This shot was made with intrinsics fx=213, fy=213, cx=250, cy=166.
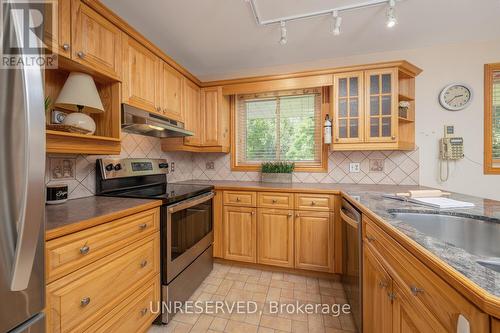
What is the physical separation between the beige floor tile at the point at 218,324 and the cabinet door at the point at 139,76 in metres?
1.72

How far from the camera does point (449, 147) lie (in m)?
2.13

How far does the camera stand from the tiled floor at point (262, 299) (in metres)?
1.49

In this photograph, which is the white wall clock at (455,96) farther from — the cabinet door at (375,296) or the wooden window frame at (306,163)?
the cabinet door at (375,296)

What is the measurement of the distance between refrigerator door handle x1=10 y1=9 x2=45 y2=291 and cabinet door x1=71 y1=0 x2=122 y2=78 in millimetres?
773

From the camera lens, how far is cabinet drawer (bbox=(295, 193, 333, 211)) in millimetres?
2014

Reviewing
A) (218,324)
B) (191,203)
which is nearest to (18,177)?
(191,203)

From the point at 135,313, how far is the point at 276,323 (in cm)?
95

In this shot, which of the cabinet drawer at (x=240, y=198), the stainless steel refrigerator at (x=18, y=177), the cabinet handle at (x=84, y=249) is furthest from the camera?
the cabinet drawer at (x=240, y=198)

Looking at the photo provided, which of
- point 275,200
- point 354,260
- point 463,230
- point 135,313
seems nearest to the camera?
point 463,230

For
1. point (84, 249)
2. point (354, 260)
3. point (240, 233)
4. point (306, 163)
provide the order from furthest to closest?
point (306, 163), point (240, 233), point (354, 260), point (84, 249)

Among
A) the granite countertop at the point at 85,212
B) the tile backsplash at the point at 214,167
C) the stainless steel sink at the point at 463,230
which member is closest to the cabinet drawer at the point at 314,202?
the tile backsplash at the point at 214,167

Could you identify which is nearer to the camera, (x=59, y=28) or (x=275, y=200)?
(x=59, y=28)

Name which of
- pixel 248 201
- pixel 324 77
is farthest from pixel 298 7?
pixel 248 201
